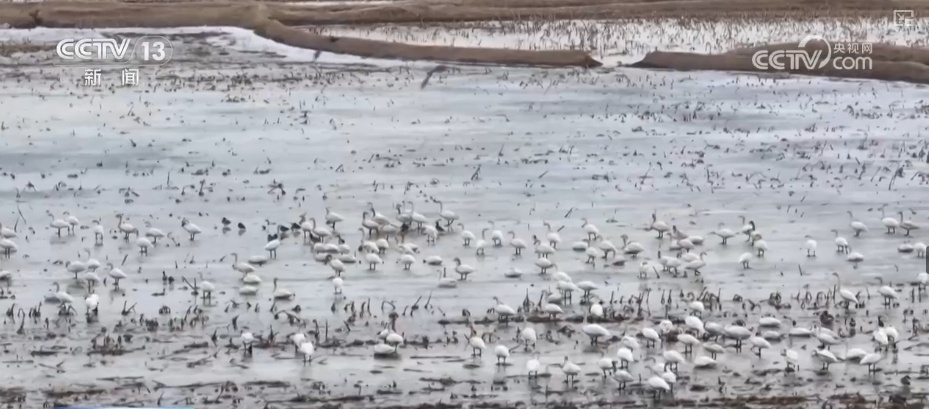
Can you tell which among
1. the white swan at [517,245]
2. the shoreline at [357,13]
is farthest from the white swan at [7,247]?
the shoreline at [357,13]

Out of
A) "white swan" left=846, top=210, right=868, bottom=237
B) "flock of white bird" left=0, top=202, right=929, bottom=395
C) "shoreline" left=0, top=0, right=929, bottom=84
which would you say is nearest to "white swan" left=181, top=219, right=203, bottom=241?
"flock of white bird" left=0, top=202, right=929, bottom=395

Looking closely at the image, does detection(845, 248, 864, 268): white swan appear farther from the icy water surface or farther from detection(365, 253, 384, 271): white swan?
detection(365, 253, 384, 271): white swan

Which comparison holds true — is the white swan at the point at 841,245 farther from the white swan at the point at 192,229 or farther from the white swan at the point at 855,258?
the white swan at the point at 192,229

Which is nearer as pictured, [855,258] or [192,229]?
[855,258]

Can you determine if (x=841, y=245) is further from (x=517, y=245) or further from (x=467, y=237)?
(x=467, y=237)

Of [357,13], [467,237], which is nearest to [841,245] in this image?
[467,237]

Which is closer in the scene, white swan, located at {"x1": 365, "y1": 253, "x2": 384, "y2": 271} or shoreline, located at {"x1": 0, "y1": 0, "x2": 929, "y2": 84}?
white swan, located at {"x1": 365, "y1": 253, "x2": 384, "y2": 271}
